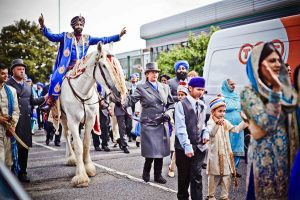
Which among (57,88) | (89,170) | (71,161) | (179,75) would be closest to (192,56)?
(179,75)

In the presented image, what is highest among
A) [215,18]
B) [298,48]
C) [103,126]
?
[215,18]

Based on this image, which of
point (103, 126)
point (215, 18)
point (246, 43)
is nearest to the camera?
point (246, 43)

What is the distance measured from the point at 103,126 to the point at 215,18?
24.0m

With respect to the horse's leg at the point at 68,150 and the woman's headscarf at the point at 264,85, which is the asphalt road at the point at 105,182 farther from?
the woman's headscarf at the point at 264,85

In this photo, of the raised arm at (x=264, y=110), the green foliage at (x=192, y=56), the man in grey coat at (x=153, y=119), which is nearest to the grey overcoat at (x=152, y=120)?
the man in grey coat at (x=153, y=119)

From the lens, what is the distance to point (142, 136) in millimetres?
5812

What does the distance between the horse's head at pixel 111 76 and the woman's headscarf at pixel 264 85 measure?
323 centimetres

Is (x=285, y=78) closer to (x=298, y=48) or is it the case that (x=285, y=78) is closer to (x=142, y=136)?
(x=142, y=136)

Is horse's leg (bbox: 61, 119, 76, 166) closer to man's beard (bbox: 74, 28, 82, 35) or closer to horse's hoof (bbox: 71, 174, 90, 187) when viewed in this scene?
horse's hoof (bbox: 71, 174, 90, 187)

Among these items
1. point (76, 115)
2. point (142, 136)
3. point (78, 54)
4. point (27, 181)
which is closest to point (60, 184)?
point (27, 181)

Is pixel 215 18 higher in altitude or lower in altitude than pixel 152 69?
higher

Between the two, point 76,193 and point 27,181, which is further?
point 27,181

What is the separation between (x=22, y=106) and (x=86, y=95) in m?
1.08

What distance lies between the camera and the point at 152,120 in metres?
5.75
